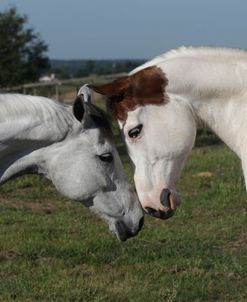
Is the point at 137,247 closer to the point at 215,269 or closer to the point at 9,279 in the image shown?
the point at 215,269

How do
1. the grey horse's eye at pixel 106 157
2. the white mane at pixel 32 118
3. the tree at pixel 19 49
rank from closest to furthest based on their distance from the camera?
the white mane at pixel 32 118 < the grey horse's eye at pixel 106 157 < the tree at pixel 19 49

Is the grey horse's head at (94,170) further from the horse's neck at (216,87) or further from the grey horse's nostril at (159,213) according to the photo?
the horse's neck at (216,87)

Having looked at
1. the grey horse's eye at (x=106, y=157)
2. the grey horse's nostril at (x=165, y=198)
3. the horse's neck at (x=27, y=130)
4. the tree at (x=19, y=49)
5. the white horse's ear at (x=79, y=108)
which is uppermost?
the white horse's ear at (x=79, y=108)

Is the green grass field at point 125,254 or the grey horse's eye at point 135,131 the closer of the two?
the grey horse's eye at point 135,131

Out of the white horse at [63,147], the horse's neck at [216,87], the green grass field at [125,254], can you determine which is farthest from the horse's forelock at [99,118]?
the green grass field at [125,254]

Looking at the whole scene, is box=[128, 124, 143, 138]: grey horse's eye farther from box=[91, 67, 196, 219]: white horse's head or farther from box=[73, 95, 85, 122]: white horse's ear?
box=[73, 95, 85, 122]: white horse's ear

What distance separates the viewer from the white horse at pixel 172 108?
3.88 m

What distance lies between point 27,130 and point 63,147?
221mm

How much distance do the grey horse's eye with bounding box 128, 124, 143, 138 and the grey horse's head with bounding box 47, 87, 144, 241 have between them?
221 mm

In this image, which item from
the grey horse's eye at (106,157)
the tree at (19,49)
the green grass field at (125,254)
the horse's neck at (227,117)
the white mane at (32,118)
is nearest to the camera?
the horse's neck at (227,117)

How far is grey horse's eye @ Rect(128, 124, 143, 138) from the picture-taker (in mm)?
3908

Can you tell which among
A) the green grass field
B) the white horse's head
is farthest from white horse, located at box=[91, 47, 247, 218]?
the green grass field

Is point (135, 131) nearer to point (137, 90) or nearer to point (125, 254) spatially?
point (137, 90)

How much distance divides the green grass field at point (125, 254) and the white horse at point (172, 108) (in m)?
1.45
